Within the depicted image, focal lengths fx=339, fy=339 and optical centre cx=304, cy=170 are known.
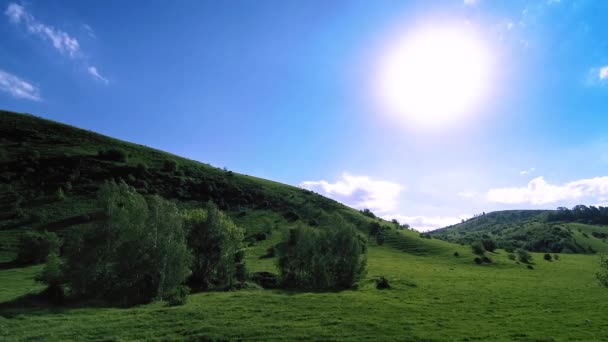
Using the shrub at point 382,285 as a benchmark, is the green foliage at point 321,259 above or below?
above

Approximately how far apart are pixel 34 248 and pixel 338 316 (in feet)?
162

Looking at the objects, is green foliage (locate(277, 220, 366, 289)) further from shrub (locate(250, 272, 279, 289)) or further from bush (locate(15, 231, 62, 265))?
bush (locate(15, 231, 62, 265))

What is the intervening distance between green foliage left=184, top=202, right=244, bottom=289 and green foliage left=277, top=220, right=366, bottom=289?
8698mm

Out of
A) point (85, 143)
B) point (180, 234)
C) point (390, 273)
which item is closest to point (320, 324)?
point (180, 234)

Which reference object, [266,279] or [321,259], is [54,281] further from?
[321,259]

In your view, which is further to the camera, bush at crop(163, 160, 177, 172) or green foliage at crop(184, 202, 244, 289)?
bush at crop(163, 160, 177, 172)

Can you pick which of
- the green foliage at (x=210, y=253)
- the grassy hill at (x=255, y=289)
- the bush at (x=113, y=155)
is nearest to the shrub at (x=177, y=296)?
the grassy hill at (x=255, y=289)

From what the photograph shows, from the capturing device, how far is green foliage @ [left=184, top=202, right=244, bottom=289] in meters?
47.3

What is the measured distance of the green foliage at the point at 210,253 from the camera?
1863 inches

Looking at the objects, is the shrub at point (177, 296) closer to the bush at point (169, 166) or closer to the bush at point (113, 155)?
the bush at point (169, 166)

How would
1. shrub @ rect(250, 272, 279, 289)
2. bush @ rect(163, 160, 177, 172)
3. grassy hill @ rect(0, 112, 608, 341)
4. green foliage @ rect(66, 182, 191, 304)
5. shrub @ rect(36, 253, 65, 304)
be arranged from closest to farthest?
grassy hill @ rect(0, 112, 608, 341), shrub @ rect(36, 253, 65, 304), green foliage @ rect(66, 182, 191, 304), shrub @ rect(250, 272, 279, 289), bush @ rect(163, 160, 177, 172)

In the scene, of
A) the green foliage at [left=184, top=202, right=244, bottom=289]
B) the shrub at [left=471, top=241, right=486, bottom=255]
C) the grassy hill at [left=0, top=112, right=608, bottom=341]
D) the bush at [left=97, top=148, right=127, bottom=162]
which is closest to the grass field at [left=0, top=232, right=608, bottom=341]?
the grassy hill at [left=0, top=112, right=608, bottom=341]

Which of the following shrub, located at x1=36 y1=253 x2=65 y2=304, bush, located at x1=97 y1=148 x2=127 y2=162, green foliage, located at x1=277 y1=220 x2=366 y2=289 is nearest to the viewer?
shrub, located at x1=36 y1=253 x2=65 y2=304

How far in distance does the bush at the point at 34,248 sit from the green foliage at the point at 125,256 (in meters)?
24.1
